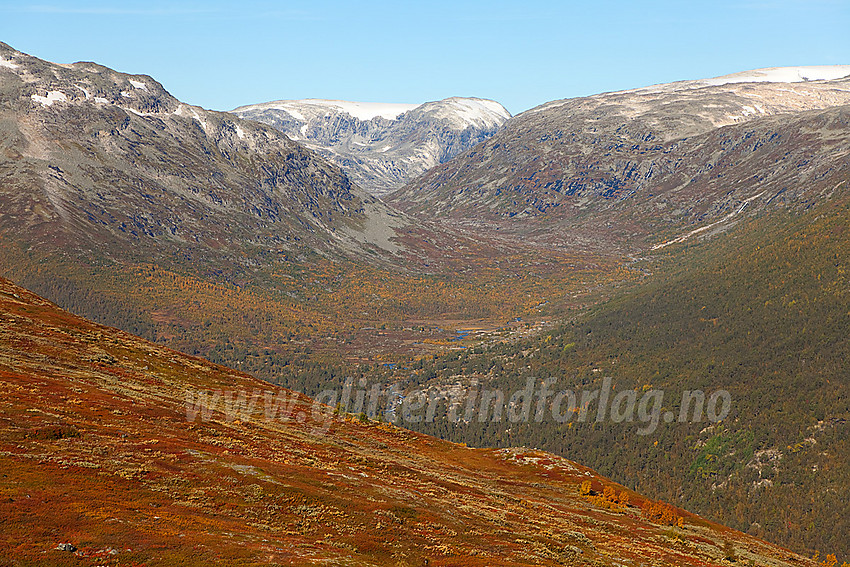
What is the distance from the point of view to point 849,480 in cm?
19050

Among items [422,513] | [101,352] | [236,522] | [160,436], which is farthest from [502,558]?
[101,352]

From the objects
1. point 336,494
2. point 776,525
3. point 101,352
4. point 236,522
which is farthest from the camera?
point 776,525

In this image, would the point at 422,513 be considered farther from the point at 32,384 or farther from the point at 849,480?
the point at 849,480

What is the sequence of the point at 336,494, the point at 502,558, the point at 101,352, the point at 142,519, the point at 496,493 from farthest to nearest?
the point at 101,352 < the point at 496,493 < the point at 336,494 < the point at 502,558 < the point at 142,519

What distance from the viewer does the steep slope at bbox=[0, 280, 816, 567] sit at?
3956 cm

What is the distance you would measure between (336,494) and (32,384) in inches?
1579

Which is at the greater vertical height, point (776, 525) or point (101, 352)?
point (101, 352)

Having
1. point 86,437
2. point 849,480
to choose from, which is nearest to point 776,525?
point 849,480

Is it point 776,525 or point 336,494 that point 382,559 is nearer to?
point 336,494

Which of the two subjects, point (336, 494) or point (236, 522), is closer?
point (236, 522)

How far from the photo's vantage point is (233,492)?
52219 mm

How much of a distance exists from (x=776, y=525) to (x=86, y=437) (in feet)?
631

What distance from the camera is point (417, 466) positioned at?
97188mm

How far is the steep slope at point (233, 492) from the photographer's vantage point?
39562 mm
